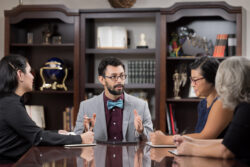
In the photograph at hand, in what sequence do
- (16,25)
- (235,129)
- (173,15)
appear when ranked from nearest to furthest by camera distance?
1. (235,129)
2. (173,15)
3. (16,25)

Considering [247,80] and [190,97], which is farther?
[190,97]

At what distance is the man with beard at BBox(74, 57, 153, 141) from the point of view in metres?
3.02

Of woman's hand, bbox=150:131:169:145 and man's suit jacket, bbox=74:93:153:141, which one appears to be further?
man's suit jacket, bbox=74:93:153:141

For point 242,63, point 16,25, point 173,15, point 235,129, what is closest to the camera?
point 235,129

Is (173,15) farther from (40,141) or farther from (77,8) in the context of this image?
(40,141)

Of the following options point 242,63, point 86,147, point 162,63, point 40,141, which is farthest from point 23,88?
point 162,63

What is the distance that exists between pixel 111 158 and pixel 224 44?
2.69 m

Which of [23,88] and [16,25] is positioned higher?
[16,25]

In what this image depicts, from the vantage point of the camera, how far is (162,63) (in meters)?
4.14

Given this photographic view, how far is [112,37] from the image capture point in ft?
14.2

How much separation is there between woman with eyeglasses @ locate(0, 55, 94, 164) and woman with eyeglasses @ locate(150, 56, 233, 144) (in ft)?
2.07

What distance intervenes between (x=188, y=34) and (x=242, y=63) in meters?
2.57

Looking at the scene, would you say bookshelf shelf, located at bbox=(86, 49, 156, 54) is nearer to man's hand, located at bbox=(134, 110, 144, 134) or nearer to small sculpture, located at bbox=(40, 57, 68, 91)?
small sculpture, located at bbox=(40, 57, 68, 91)

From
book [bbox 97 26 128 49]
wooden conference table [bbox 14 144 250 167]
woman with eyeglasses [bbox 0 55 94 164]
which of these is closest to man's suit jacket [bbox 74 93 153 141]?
woman with eyeglasses [bbox 0 55 94 164]
